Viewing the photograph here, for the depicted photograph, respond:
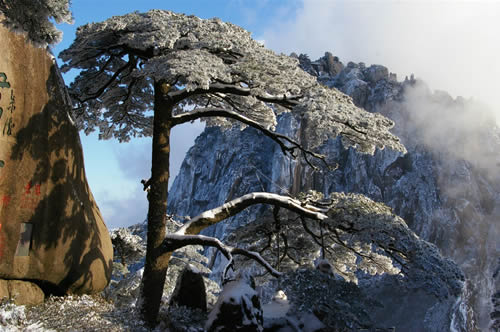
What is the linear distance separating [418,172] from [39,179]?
66711 millimetres

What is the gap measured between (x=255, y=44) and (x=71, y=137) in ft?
13.7

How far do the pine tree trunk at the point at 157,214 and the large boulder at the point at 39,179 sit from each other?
1.38 metres

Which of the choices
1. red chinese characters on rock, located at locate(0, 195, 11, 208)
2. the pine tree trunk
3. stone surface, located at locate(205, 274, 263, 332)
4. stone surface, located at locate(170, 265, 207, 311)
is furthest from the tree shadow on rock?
stone surface, located at locate(205, 274, 263, 332)

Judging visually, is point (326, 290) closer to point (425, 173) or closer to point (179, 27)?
point (179, 27)

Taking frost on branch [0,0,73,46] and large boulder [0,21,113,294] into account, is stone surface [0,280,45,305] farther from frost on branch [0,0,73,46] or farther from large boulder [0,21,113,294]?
frost on branch [0,0,73,46]

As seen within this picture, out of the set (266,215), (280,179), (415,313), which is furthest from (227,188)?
(266,215)

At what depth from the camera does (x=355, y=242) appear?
32.0 feet

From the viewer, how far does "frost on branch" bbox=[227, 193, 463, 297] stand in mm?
7762

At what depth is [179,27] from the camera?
7648mm

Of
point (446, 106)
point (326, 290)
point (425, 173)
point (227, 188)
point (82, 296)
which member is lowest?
point (82, 296)

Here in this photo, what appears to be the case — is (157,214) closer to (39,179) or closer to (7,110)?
(39,179)

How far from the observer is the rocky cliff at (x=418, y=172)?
5991cm

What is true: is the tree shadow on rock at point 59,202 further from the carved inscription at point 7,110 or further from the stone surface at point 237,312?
the stone surface at point 237,312

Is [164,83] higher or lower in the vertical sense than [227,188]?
lower
